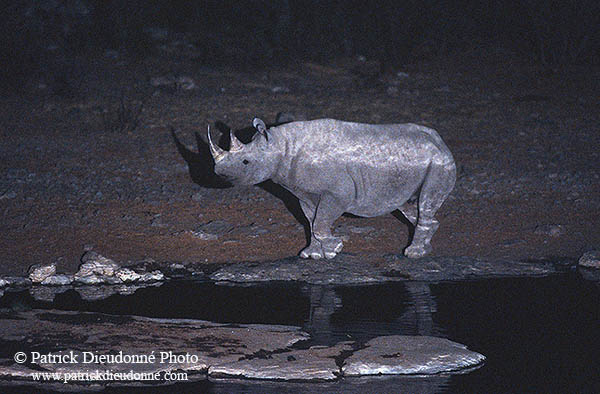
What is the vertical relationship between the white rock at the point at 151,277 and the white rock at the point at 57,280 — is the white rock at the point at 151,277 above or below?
above

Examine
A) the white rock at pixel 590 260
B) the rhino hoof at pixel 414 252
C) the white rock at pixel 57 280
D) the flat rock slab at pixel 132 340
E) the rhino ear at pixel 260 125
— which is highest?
the rhino ear at pixel 260 125

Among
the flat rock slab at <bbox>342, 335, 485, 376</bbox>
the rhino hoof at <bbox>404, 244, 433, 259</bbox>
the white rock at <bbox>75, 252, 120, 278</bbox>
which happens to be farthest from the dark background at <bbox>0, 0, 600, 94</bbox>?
the flat rock slab at <bbox>342, 335, 485, 376</bbox>

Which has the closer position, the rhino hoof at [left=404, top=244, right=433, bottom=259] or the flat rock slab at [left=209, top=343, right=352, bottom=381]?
the flat rock slab at [left=209, top=343, right=352, bottom=381]

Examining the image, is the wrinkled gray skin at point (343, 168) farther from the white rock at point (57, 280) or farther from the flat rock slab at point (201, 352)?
the flat rock slab at point (201, 352)

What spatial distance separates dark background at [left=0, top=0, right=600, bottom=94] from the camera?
1509 centimetres

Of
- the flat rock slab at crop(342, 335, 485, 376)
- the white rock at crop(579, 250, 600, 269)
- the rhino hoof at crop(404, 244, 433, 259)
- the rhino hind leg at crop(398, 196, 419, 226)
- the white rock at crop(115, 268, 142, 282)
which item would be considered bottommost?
the white rock at crop(115, 268, 142, 282)

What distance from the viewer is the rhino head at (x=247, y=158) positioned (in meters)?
6.99

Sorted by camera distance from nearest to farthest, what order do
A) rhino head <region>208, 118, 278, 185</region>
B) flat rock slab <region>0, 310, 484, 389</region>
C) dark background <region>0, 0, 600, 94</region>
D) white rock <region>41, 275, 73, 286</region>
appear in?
flat rock slab <region>0, 310, 484, 389</region>, white rock <region>41, 275, 73, 286</region>, rhino head <region>208, 118, 278, 185</region>, dark background <region>0, 0, 600, 94</region>

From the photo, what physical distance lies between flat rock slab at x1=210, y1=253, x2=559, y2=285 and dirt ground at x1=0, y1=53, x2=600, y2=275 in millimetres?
273

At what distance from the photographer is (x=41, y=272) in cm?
685

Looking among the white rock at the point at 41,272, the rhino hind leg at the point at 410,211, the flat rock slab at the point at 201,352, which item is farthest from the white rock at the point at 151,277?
the rhino hind leg at the point at 410,211

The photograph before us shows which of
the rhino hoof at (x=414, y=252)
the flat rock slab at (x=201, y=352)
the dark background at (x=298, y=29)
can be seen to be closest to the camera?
the flat rock slab at (x=201, y=352)

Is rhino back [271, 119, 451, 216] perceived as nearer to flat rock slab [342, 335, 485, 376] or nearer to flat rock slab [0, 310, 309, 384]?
flat rock slab [0, 310, 309, 384]

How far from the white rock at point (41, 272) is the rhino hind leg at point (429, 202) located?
9.36 ft
